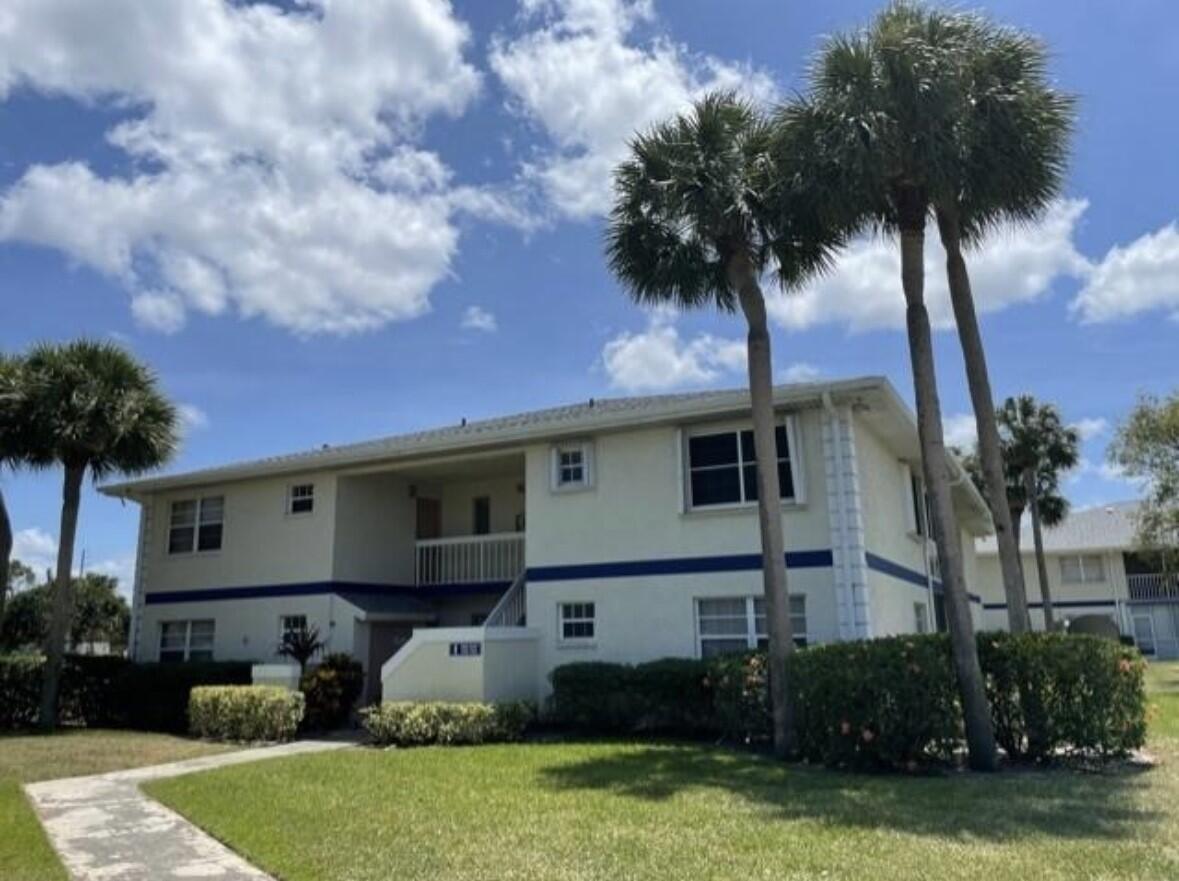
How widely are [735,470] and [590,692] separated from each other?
4.96 meters

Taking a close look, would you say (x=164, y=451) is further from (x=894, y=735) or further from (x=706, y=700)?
(x=894, y=735)

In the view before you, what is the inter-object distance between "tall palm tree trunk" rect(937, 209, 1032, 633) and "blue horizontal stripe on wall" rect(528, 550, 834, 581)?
304 centimetres

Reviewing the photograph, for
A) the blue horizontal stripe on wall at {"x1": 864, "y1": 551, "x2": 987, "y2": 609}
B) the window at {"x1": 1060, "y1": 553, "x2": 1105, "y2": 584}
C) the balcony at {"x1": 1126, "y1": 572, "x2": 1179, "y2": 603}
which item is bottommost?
the blue horizontal stripe on wall at {"x1": 864, "y1": 551, "x2": 987, "y2": 609}

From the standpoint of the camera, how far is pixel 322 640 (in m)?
21.7

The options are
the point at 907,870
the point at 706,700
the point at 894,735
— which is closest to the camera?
the point at 907,870

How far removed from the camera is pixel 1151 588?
45.0 m

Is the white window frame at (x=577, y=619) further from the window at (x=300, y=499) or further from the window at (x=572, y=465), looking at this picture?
the window at (x=300, y=499)

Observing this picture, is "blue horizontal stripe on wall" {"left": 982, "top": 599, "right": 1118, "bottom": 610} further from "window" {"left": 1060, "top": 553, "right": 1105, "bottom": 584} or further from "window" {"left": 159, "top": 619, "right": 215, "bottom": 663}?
"window" {"left": 159, "top": 619, "right": 215, "bottom": 663}

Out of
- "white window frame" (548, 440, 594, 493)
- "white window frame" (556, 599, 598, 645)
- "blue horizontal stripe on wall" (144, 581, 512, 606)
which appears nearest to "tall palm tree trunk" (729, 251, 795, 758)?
"white window frame" (556, 599, 598, 645)

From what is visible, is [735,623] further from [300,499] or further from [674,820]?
[300,499]

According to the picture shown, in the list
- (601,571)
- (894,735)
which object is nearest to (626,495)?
(601,571)

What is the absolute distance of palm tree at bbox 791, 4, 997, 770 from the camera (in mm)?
12430

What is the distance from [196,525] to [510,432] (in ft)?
34.7

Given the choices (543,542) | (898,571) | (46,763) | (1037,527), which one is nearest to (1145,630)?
(1037,527)
